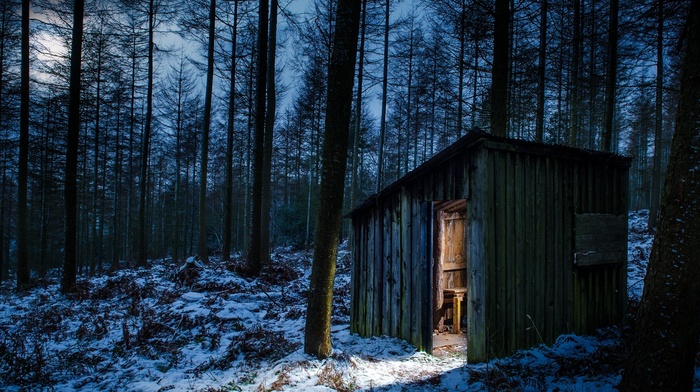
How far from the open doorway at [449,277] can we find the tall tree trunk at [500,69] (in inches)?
81.7

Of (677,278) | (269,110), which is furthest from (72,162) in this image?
(677,278)

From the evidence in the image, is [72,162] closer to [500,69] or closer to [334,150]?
[334,150]

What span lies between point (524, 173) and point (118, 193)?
2297cm

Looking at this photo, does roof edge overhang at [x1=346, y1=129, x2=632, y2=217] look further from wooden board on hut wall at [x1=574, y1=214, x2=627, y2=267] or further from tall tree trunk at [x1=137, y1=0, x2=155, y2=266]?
tall tree trunk at [x1=137, y1=0, x2=155, y2=266]

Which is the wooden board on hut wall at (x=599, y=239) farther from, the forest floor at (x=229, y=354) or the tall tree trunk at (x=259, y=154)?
the tall tree trunk at (x=259, y=154)

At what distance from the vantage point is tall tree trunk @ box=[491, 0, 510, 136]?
26.5ft

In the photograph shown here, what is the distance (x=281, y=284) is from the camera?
35.9 feet

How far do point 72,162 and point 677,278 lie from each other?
1320 centimetres

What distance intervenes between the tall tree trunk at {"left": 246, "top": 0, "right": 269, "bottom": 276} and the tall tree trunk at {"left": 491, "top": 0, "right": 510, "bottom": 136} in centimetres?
674

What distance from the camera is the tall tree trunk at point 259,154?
11.0 m

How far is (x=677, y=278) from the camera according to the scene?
9.87ft

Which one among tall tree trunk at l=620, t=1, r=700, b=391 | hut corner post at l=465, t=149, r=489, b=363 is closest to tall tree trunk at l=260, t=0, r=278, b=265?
hut corner post at l=465, t=149, r=489, b=363

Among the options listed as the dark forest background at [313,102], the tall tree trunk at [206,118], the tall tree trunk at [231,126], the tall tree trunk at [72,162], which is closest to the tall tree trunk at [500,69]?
the dark forest background at [313,102]

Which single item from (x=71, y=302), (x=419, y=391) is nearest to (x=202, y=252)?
(x=71, y=302)
